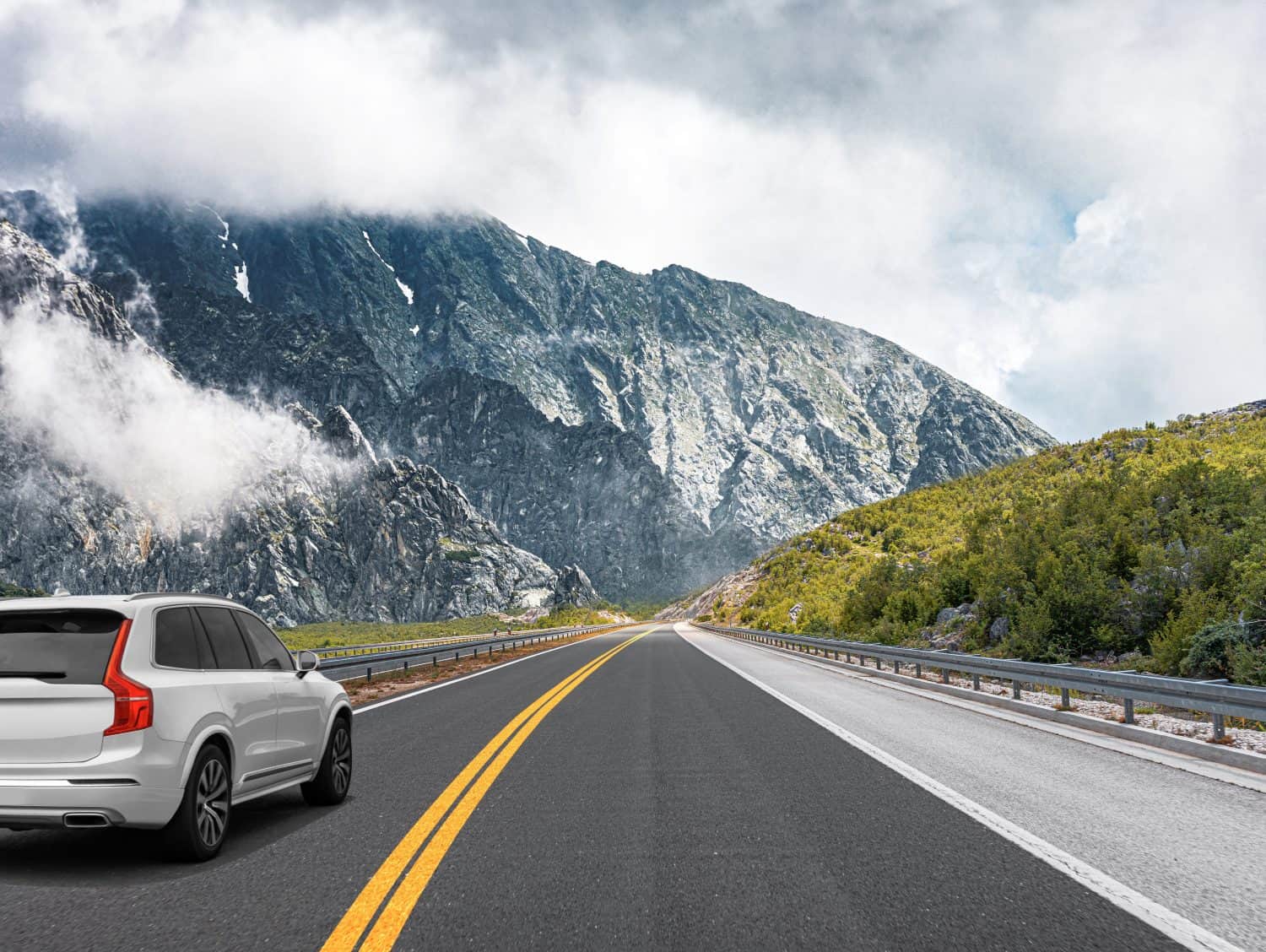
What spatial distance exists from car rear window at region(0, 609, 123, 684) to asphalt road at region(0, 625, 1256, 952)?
45.7 inches

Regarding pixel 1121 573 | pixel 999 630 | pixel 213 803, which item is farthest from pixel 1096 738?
pixel 999 630

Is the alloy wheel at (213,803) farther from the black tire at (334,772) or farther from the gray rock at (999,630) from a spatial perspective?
the gray rock at (999,630)

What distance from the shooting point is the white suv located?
4.77 m

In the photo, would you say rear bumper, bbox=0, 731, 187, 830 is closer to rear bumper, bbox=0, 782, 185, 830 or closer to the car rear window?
rear bumper, bbox=0, 782, 185, 830

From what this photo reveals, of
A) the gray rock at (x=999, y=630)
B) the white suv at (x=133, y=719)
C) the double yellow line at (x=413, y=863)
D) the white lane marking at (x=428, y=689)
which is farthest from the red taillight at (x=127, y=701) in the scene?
the gray rock at (x=999, y=630)

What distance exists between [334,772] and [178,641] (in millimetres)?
1982

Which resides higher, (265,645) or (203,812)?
(265,645)

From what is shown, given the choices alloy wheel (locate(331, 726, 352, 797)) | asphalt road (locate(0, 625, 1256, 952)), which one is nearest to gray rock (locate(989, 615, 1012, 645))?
asphalt road (locate(0, 625, 1256, 952))

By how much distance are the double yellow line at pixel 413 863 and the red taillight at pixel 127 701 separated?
1.62 metres

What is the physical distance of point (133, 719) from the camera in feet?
16.0

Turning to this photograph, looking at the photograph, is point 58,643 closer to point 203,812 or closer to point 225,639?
point 225,639

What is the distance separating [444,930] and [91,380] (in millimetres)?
210365

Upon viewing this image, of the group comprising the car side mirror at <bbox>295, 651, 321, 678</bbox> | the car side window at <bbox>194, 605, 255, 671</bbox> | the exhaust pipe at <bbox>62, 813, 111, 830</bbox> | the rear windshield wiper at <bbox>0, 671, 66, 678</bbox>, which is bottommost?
the exhaust pipe at <bbox>62, 813, 111, 830</bbox>

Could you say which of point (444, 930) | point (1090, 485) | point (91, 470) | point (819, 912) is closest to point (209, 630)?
point (444, 930)
